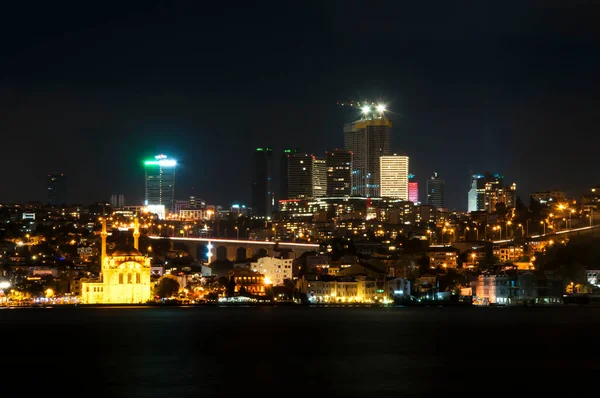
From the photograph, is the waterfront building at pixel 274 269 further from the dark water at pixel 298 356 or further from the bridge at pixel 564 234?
the dark water at pixel 298 356

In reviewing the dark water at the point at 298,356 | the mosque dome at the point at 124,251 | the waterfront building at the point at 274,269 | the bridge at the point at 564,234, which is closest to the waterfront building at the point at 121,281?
the mosque dome at the point at 124,251

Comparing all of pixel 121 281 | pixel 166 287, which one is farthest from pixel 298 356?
pixel 166 287

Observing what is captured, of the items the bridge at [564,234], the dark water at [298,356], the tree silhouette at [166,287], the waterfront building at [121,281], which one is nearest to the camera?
the dark water at [298,356]

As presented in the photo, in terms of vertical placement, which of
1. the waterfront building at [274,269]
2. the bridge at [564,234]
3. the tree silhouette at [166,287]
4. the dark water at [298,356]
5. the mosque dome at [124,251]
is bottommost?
the dark water at [298,356]

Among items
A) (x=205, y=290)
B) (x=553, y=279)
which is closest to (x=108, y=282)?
(x=205, y=290)

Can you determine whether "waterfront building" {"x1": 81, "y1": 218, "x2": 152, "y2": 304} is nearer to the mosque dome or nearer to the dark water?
the mosque dome

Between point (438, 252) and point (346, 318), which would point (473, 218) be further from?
point (346, 318)

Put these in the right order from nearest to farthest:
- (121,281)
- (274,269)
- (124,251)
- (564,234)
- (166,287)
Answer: (121,281)
(124,251)
(166,287)
(274,269)
(564,234)

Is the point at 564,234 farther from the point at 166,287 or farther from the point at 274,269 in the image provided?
the point at 166,287

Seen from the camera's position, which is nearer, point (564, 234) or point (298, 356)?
point (298, 356)
